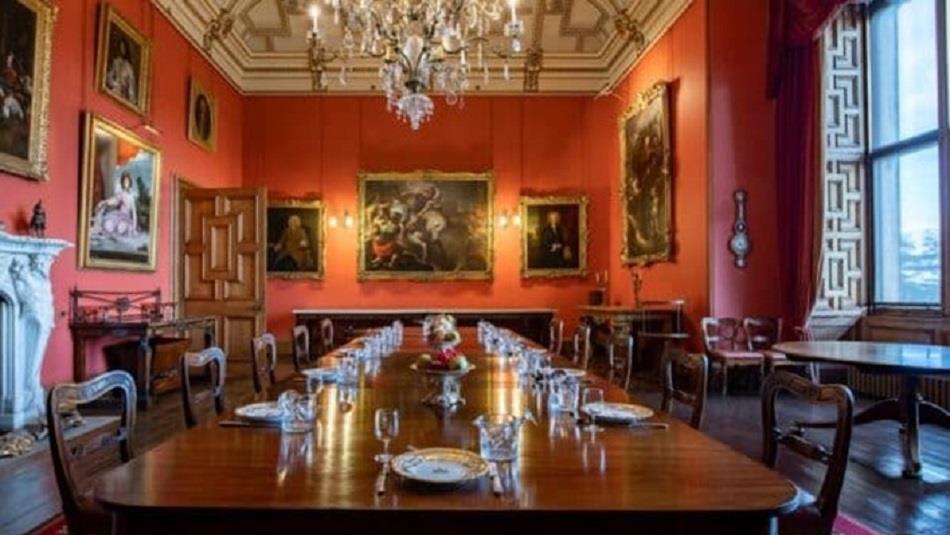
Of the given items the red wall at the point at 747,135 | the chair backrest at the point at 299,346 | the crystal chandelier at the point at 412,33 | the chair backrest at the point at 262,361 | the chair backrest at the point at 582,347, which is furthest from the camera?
the red wall at the point at 747,135

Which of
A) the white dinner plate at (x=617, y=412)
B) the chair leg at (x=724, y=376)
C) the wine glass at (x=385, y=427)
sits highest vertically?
the wine glass at (x=385, y=427)

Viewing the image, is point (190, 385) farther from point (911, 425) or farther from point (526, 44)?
point (526, 44)

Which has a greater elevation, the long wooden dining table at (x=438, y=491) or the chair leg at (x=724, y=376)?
the long wooden dining table at (x=438, y=491)

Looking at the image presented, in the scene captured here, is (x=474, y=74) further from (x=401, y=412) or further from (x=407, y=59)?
(x=401, y=412)

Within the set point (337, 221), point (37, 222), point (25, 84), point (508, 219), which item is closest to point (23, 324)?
point (37, 222)

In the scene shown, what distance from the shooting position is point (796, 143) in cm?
702

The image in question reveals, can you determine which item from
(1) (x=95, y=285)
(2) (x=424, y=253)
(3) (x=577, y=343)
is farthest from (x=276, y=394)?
(2) (x=424, y=253)

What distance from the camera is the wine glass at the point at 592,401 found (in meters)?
2.22

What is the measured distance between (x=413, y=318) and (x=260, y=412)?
8052mm

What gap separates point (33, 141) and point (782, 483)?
5867mm

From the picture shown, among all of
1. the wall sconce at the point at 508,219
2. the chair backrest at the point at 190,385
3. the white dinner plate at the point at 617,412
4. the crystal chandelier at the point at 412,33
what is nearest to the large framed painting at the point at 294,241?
the wall sconce at the point at 508,219

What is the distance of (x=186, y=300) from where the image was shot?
8.59 meters

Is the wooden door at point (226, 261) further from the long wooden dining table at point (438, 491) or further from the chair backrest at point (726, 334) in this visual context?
the long wooden dining table at point (438, 491)

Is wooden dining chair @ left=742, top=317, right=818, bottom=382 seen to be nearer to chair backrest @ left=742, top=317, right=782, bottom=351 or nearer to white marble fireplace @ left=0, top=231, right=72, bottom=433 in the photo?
chair backrest @ left=742, top=317, right=782, bottom=351
